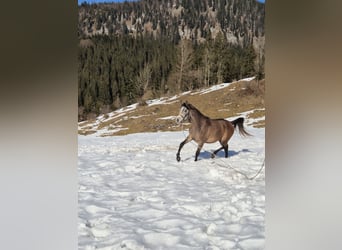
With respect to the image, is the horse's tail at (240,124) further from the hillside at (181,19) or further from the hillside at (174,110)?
the hillside at (181,19)

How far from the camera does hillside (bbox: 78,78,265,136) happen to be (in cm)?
138

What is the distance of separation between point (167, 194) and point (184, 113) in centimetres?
31

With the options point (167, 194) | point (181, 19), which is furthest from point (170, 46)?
point (167, 194)

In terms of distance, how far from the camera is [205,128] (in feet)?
4.74

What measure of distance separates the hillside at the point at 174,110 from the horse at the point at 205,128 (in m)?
0.02

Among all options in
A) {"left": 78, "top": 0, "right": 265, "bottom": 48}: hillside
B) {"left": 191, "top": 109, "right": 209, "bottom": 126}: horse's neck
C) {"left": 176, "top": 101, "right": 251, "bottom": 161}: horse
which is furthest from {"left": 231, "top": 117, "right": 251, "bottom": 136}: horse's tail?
{"left": 78, "top": 0, "right": 265, "bottom": 48}: hillside

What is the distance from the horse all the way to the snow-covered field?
2 centimetres

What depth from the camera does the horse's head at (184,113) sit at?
4.64 feet

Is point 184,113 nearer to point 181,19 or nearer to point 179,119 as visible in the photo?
point 179,119
